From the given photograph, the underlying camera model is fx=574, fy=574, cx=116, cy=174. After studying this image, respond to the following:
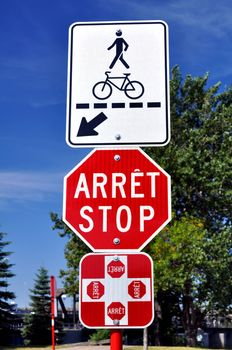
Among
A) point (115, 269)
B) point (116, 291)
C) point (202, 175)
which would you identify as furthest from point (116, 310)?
point (202, 175)

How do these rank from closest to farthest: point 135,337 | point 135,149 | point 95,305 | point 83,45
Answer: point 95,305 → point 135,149 → point 83,45 → point 135,337

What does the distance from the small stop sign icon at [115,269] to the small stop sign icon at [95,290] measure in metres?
0.09

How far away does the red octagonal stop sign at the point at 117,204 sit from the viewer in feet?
10.8

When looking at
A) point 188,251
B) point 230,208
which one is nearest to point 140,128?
point 188,251

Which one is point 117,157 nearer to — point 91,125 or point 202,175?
point 91,125

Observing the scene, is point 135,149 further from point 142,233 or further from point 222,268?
point 222,268

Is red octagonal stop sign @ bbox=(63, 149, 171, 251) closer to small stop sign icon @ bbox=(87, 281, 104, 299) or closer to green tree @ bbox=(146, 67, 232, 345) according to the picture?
small stop sign icon @ bbox=(87, 281, 104, 299)

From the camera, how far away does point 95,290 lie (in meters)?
3.21

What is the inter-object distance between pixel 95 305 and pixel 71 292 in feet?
101

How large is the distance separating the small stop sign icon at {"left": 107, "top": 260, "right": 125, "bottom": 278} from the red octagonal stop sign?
9 cm

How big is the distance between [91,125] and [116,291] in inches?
41.0

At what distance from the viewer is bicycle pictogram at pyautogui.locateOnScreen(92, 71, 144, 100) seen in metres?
3.59

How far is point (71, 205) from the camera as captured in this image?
3348 mm

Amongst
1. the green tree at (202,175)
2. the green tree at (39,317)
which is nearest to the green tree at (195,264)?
the green tree at (202,175)
